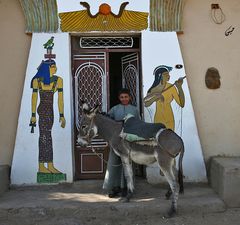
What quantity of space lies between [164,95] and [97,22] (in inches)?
67.8

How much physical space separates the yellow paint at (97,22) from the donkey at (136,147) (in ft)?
5.51

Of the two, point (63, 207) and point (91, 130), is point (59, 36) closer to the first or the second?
point (91, 130)

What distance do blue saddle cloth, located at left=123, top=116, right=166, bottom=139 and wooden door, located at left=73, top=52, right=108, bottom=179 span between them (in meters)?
1.36

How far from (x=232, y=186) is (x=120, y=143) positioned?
69.5 inches

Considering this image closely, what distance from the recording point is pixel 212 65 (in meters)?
7.09

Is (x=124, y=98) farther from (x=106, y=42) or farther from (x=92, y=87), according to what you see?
(x=106, y=42)

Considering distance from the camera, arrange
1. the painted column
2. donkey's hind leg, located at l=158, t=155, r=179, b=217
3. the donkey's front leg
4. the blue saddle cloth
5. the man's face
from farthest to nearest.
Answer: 1. the painted column
2. the man's face
3. the donkey's front leg
4. the blue saddle cloth
5. donkey's hind leg, located at l=158, t=155, r=179, b=217

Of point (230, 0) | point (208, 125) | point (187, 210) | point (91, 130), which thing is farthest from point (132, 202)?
point (230, 0)

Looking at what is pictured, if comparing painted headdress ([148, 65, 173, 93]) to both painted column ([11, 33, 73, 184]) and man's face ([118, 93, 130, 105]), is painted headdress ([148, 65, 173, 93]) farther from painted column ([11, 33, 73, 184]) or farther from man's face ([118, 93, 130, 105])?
painted column ([11, 33, 73, 184])

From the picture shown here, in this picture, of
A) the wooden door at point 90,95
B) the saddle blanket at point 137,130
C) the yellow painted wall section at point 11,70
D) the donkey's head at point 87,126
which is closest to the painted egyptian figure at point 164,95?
the wooden door at point 90,95

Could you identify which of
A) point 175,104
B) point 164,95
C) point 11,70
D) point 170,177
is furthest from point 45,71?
point 170,177

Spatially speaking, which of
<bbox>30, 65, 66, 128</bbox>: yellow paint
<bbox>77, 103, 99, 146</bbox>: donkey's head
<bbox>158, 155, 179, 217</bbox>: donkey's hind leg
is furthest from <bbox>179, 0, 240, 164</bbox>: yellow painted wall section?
<bbox>30, 65, 66, 128</bbox>: yellow paint

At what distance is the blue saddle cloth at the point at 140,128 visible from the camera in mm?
5581

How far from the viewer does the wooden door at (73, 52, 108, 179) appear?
23.4 feet
